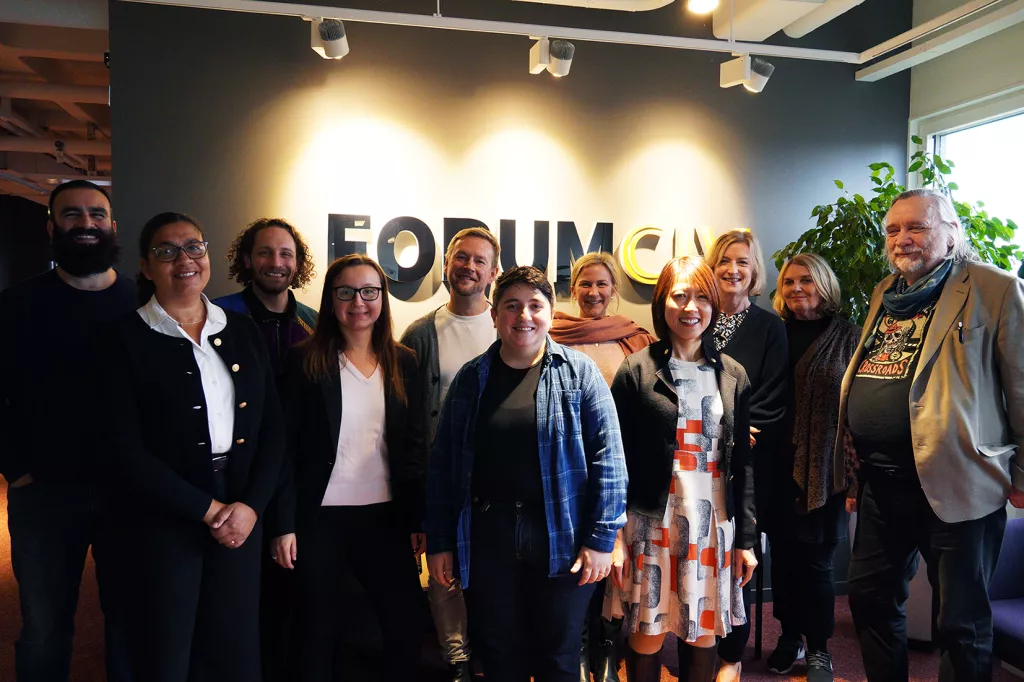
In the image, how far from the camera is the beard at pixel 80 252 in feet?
8.69

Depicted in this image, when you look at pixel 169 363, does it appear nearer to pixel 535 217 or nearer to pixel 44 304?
pixel 44 304

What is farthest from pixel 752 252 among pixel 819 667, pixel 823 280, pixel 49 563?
pixel 49 563

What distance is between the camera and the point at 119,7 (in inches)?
150

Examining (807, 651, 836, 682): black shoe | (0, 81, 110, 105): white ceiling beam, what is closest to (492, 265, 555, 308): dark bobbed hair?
(807, 651, 836, 682): black shoe

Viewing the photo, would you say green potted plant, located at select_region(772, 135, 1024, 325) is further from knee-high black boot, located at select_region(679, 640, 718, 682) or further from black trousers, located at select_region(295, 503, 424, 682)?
black trousers, located at select_region(295, 503, 424, 682)

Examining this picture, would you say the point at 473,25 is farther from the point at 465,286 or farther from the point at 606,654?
the point at 606,654

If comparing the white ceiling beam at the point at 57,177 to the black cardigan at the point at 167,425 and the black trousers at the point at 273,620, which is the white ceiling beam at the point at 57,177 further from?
the black cardigan at the point at 167,425

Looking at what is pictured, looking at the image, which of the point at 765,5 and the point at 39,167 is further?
the point at 39,167

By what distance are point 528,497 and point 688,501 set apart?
0.60 m

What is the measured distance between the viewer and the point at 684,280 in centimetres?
256

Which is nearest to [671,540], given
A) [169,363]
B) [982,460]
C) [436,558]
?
[436,558]

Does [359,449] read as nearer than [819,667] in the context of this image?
Yes

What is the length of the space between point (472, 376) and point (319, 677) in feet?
3.73

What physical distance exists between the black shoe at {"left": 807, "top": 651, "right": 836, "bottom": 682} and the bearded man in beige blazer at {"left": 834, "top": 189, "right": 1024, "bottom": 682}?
19.5 inches
